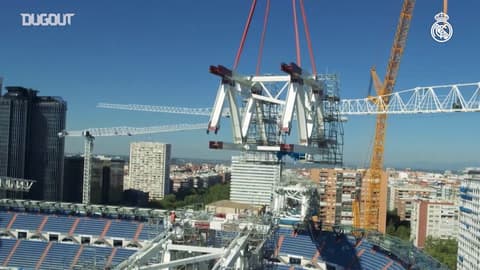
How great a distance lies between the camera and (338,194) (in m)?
64.2

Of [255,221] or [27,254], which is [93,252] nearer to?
[27,254]

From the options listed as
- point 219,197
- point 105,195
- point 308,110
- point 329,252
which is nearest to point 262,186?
point 219,197

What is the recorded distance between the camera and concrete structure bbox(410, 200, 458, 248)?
208 ft

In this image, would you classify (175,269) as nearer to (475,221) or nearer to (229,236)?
(229,236)

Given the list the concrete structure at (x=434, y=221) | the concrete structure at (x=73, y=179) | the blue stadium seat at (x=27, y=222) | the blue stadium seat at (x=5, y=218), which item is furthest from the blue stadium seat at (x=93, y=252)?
the concrete structure at (x=73, y=179)

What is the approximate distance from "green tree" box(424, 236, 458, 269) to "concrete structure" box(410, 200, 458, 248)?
8.65 meters

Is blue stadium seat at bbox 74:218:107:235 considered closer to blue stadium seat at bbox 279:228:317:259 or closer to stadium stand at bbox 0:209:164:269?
stadium stand at bbox 0:209:164:269

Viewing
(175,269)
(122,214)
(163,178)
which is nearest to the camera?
(175,269)

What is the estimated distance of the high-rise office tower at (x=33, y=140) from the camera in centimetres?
7075

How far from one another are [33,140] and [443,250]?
56097mm

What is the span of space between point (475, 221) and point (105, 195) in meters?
62.6

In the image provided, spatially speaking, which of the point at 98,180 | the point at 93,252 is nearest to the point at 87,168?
the point at 98,180

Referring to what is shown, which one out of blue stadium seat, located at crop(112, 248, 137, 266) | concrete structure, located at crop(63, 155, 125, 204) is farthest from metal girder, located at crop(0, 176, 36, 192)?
concrete structure, located at crop(63, 155, 125, 204)

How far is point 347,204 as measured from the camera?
6462 cm
